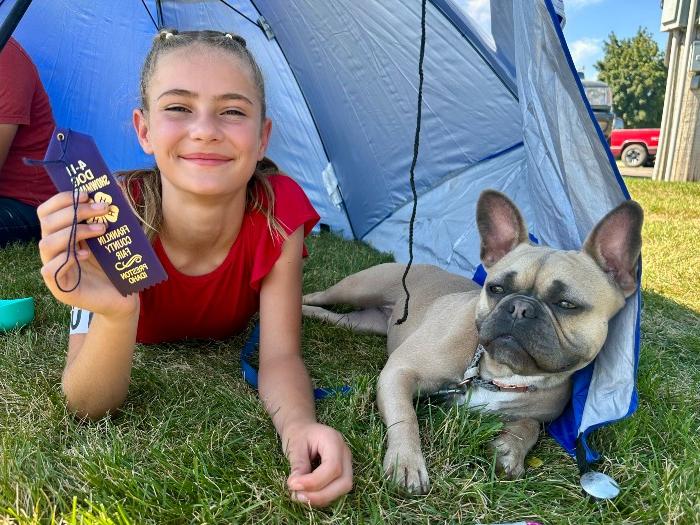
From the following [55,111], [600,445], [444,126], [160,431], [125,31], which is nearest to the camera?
[160,431]

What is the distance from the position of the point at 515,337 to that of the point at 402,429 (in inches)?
15.9

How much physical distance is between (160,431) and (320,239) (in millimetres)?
2711

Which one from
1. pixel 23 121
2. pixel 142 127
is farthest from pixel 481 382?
pixel 23 121

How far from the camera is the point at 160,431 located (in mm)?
1545

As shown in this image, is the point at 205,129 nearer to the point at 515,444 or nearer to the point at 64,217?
the point at 64,217

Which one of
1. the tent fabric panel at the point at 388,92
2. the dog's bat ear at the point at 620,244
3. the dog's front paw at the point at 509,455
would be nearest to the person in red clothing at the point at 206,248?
the dog's front paw at the point at 509,455

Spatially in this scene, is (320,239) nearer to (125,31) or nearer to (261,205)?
(125,31)

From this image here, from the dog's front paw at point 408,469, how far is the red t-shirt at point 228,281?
2.56ft

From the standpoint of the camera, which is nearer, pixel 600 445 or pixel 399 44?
pixel 600 445

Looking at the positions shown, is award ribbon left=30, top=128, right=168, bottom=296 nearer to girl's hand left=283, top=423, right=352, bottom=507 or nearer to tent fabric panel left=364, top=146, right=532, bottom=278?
girl's hand left=283, top=423, right=352, bottom=507

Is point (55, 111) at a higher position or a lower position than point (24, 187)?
higher

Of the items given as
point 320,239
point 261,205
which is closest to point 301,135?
point 320,239

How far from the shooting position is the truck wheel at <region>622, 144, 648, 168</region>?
16.7m

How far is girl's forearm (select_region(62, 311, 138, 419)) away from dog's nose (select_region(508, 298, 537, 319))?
100cm
